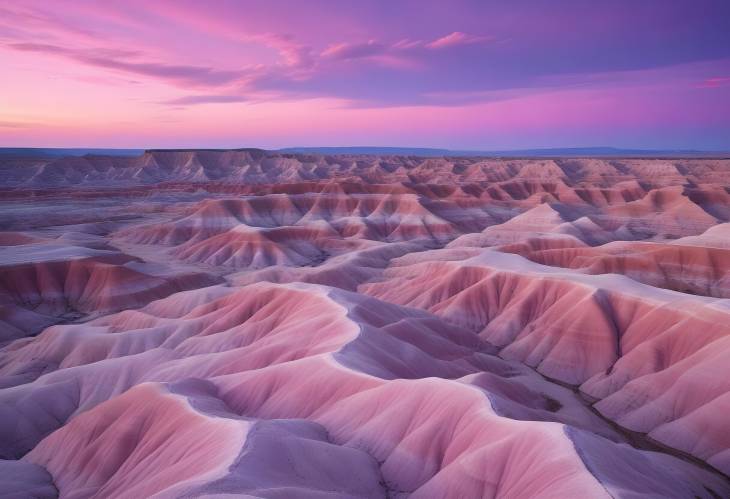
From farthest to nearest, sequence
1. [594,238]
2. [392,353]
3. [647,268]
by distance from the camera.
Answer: [594,238] → [647,268] → [392,353]

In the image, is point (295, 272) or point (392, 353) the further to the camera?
point (295, 272)

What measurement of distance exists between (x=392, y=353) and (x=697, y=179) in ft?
567

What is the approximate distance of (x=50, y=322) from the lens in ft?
197

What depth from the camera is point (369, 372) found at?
30.2m

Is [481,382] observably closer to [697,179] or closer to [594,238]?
[594,238]

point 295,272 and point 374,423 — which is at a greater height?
point 374,423

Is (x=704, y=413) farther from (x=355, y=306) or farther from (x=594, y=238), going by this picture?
(x=594, y=238)

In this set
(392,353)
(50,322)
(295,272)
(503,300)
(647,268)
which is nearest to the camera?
(392,353)

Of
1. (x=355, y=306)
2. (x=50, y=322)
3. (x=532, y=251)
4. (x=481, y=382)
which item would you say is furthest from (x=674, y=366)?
(x=50, y=322)

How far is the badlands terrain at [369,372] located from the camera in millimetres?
21281

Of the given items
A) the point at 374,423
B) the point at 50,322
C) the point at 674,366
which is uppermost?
the point at 374,423

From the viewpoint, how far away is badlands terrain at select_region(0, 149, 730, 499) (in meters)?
21.3

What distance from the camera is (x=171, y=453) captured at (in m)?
23.4

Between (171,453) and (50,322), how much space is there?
45.2 metres
